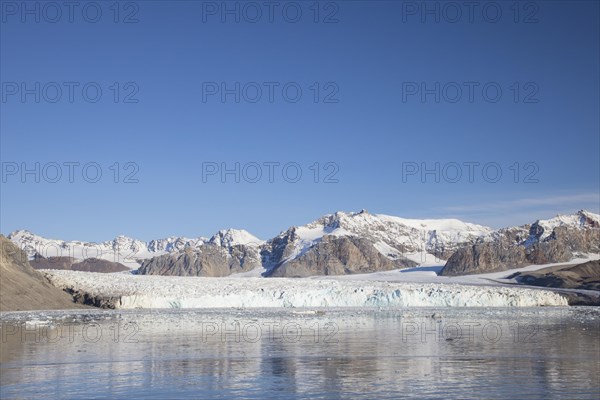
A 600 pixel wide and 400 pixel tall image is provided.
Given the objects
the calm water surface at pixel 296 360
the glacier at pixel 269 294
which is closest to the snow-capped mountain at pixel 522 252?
the glacier at pixel 269 294

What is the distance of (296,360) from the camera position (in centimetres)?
2073

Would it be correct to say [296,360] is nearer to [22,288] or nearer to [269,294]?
[22,288]

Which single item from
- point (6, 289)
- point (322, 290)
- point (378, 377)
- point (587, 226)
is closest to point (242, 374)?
point (378, 377)

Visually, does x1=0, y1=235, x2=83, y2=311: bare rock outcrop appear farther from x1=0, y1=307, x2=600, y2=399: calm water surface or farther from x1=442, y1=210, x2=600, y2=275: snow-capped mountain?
x1=442, y1=210, x2=600, y2=275: snow-capped mountain

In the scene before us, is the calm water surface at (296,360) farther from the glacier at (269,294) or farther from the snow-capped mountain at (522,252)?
the snow-capped mountain at (522,252)

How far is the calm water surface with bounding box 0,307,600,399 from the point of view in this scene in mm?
15562

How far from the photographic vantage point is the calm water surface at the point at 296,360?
15562 millimetres

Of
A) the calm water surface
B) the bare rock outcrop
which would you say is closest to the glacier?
the bare rock outcrop

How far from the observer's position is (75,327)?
108ft

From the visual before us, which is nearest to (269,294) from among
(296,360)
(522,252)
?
(296,360)

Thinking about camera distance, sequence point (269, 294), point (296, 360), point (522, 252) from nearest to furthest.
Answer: point (296, 360) < point (269, 294) < point (522, 252)

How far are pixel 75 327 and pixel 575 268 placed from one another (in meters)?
100

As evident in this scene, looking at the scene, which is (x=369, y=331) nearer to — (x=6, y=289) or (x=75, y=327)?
(x=75, y=327)

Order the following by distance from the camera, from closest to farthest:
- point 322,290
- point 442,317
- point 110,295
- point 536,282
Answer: point 442,317
point 110,295
point 322,290
point 536,282
